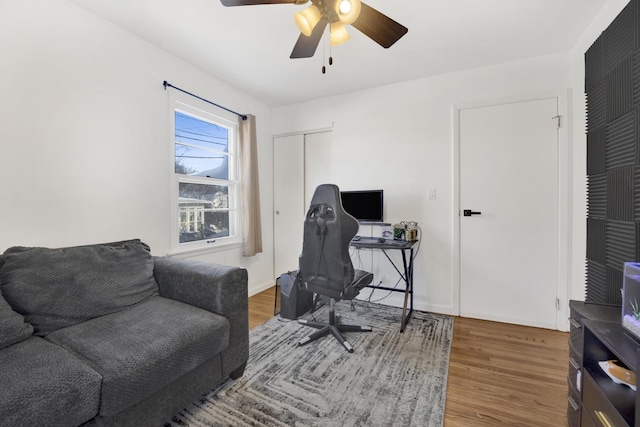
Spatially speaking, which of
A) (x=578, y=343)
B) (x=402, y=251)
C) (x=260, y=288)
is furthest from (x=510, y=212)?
(x=260, y=288)

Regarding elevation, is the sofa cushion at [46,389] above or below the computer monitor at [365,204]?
below

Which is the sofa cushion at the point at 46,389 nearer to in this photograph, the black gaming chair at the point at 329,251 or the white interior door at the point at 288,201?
the black gaming chair at the point at 329,251

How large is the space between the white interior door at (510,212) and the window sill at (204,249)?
2412mm

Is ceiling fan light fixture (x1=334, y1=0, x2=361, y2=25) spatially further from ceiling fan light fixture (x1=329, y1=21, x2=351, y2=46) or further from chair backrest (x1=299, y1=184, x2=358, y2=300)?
chair backrest (x1=299, y1=184, x2=358, y2=300)

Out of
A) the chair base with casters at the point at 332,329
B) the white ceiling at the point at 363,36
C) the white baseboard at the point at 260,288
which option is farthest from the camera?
the white baseboard at the point at 260,288

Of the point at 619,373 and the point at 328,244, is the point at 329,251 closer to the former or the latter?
the point at 328,244

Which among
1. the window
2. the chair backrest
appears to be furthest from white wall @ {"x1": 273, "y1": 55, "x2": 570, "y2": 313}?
the window

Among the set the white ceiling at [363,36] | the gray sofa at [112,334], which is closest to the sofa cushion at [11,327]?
the gray sofa at [112,334]

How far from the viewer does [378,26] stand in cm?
152

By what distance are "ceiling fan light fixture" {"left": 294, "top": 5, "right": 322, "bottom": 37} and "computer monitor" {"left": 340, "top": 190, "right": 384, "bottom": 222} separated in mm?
1726

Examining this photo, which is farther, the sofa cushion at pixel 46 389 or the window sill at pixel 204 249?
the window sill at pixel 204 249

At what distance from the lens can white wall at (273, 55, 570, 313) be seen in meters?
2.61

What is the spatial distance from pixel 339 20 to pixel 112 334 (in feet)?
6.48

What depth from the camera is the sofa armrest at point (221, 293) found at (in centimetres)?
166
